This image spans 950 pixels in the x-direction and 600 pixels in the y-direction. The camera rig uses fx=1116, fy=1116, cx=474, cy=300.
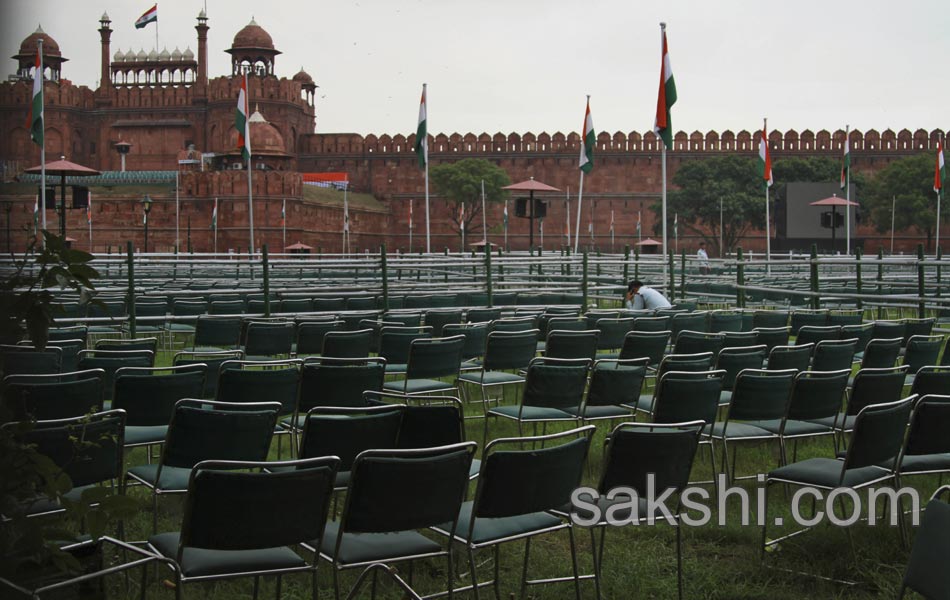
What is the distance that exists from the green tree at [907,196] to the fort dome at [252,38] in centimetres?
3147

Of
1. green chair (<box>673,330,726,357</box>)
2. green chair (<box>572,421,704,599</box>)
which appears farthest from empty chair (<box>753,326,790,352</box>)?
green chair (<box>572,421,704,599</box>)

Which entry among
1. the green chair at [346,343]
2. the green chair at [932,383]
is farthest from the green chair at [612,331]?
the green chair at [932,383]

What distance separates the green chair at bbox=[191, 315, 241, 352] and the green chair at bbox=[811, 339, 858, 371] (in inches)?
169

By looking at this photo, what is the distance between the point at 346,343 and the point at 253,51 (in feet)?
179

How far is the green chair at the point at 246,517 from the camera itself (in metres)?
2.81

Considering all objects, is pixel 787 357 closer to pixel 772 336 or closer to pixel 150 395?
pixel 772 336

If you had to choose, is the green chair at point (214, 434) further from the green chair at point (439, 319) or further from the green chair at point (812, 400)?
the green chair at point (439, 319)

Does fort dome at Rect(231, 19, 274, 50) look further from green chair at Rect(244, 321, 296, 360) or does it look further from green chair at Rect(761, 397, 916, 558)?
green chair at Rect(761, 397, 916, 558)

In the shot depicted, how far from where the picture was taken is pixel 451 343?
21.4 feet

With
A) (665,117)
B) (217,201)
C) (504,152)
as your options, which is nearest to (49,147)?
(217,201)

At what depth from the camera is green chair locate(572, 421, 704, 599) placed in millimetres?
3531

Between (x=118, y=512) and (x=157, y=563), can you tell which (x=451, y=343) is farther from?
(x=118, y=512)

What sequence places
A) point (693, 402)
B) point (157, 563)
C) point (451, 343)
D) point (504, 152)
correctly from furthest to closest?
point (504, 152), point (451, 343), point (693, 402), point (157, 563)

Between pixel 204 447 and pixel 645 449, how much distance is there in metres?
1.41
